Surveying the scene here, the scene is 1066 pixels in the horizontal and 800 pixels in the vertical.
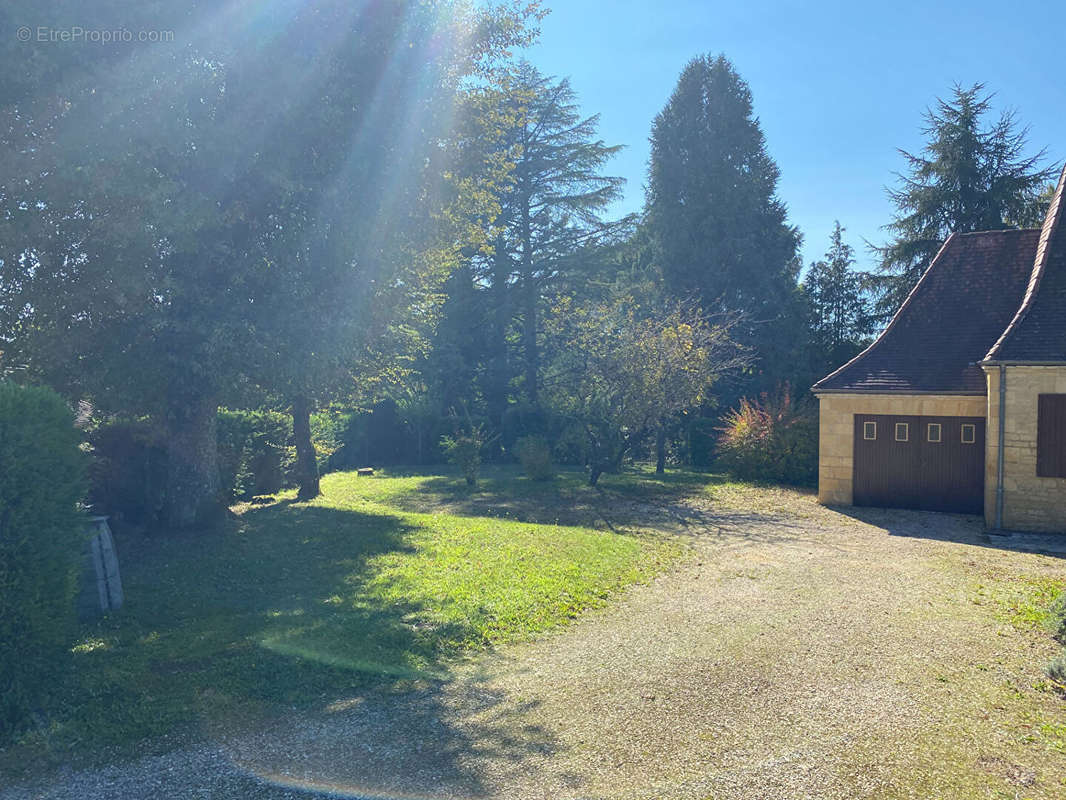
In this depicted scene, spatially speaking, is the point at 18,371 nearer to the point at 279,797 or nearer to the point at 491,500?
the point at 279,797

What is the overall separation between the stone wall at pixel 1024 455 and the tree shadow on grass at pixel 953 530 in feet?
1.06

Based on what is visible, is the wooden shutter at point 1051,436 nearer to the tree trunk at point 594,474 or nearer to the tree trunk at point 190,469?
the tree trunk at point 594,474

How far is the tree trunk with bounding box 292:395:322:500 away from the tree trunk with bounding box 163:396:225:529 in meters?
6.17

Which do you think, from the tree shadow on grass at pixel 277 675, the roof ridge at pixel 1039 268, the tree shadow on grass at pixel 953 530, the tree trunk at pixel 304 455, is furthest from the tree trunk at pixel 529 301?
the tree shadow on grass at pixel 277 675

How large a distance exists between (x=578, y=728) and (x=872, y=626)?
415cm

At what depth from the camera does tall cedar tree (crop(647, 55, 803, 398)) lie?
30625mm

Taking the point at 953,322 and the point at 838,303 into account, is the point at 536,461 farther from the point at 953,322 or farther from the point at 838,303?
the point at 838,303

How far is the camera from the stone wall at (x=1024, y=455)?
43.8 feet

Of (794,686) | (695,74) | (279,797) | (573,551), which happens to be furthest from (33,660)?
(695,74)

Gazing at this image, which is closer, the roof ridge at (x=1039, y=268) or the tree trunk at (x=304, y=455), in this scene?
the roof ridge at (x=1039, y=268)

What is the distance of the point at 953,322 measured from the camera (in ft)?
55.6

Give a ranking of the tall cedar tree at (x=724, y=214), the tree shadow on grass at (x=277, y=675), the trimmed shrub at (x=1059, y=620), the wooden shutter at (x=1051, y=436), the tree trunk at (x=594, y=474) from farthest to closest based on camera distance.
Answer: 1. the tall cedar tree at (x=724, y=214)
2. the tree trunk at (x=594, y=474)
3. the wooden shutter at (x=1051, y=436)
4. the trimmed shrub at (x=1059, y=620)
5. the tree shadow on grass at (x=277, y=675)

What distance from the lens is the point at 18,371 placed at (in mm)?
9516

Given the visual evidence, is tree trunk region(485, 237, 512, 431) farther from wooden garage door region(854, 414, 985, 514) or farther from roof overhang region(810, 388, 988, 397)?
wooden garage door region(854, 414, 985, 514)
